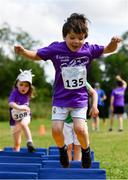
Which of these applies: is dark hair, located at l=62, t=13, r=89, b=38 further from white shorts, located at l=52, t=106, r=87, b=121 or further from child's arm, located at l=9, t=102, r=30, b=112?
child's arm, located at l=9, t=102, r=30, b=112

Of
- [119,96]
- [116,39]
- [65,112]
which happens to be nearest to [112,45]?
[116,39]

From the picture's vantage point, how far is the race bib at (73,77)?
6770 millimetres

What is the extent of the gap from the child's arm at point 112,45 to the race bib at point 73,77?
16.3 inches

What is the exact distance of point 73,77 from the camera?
6.77 meters

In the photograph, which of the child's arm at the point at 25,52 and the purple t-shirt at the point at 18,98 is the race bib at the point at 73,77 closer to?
the child's arm at the point at 25,52

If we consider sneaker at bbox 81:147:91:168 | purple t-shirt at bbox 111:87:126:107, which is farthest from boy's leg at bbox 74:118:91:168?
purple t-shirt at bbox 111:87:126:107

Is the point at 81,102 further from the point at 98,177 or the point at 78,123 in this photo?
the point at 98,177

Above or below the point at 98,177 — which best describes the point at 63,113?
above

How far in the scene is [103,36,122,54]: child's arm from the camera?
6775 mm

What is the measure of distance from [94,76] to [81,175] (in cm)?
8200

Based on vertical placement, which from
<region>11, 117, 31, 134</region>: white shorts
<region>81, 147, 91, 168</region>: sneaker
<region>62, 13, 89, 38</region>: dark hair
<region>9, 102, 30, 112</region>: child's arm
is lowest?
<region>81, 147, 91, 168</region>: sneaker

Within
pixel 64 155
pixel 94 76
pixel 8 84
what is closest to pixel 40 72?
pixel 8 84

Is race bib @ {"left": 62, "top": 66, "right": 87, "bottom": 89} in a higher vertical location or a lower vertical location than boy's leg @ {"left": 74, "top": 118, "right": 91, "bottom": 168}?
higher

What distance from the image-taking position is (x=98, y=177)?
238 inches
